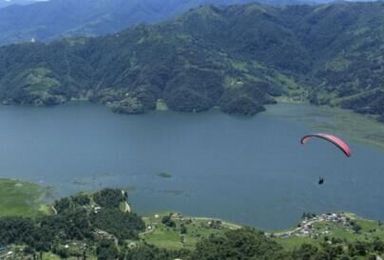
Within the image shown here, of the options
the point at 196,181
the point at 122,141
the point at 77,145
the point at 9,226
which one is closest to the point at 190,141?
the point at 122,141

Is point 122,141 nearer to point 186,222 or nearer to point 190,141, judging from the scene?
point 190,141

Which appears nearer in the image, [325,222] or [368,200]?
[325,222]

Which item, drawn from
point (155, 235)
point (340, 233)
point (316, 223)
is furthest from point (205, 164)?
point (340, 233)

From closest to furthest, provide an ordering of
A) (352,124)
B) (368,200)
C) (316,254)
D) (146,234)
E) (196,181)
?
1. (316,254)
2. (146,234)
3. (368,200)
4. (196,181)
5. (352,124)

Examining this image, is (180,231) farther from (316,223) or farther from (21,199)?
(21,199)

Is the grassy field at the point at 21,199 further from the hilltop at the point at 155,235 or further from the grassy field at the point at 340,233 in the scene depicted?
the grassy field at the point at 340,233

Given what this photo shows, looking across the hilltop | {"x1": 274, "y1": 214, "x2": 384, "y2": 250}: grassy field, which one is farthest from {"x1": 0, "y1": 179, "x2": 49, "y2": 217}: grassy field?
{"x1": 274, "y1": 214, "x2": 384, "y2": 250}: grassy field
